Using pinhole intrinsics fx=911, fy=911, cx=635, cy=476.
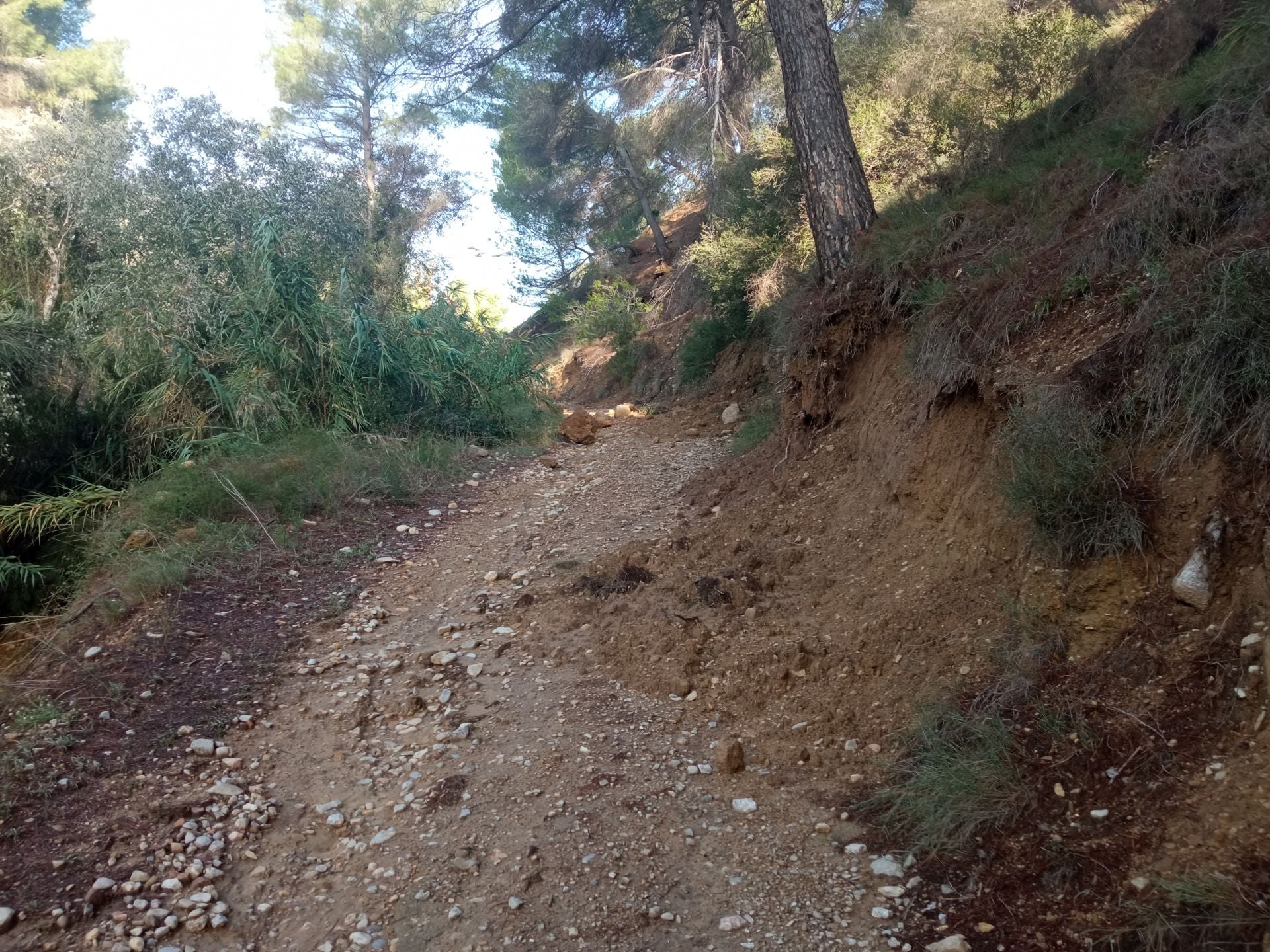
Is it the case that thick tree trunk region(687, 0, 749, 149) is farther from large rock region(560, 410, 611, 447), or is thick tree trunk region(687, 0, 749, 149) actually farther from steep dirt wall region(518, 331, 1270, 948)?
steep dirt wall region(518, 331, 1270, 948)

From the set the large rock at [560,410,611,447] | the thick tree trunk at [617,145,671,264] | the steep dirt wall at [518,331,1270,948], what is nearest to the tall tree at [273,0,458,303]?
the thick tree trunk at [617,145,671,264]

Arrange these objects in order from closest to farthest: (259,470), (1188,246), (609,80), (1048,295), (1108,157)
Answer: (1188,246) → (1048,295) → (1108,157) → (259,470) → (609,80)

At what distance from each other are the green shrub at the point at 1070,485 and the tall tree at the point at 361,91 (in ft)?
48.6

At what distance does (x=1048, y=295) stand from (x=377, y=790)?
399 centimetres

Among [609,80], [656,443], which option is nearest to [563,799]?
[656,443]

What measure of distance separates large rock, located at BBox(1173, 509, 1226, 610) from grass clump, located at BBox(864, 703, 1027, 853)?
765 millimetres

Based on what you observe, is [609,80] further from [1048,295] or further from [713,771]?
[713,771]

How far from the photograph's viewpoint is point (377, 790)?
3725mm

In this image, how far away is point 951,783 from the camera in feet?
10.1

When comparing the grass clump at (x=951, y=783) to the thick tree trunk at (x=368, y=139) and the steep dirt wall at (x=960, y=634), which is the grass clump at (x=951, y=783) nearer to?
the steep dirt wall at (x=960, y=634)

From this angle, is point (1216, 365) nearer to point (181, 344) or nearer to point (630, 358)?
point (181, 344)

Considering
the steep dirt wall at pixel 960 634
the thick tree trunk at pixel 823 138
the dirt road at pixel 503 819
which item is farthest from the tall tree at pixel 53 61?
the steep dirt wall at pixel 960 634

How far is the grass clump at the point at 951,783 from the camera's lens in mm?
2947

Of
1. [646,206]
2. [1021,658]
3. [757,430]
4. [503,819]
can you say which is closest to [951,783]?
[1021,658]
